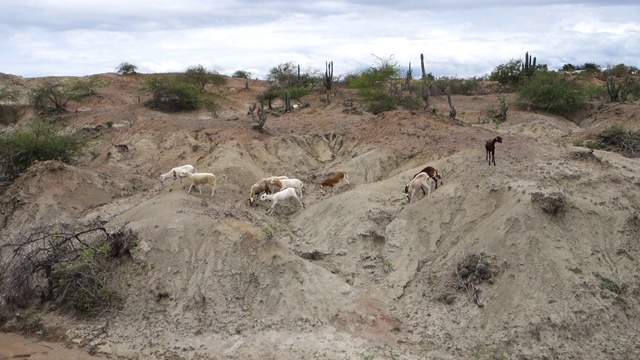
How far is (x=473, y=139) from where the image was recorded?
18625mm

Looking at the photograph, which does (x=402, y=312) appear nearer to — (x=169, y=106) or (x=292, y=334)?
(x=292, y=334)

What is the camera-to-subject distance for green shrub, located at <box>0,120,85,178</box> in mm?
19031

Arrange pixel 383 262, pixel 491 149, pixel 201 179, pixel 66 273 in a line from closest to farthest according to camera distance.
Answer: pixel 66 273 < pixel 383 262 < pixel 491 149 < pixel 201 179

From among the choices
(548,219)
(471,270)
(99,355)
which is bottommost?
(99,355)

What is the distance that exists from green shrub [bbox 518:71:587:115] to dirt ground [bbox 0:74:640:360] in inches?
498

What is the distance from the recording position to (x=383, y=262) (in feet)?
44.8

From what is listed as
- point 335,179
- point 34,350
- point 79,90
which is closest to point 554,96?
point 335,179

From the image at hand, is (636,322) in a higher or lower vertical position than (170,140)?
lower

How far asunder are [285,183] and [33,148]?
8.28 meters

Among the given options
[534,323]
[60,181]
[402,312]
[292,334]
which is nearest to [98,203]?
[60,181]

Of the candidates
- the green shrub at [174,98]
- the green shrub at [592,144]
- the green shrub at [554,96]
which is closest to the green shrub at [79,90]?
the green shrub at [174,98]

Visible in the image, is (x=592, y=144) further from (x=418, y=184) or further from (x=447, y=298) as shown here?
(x=447, y=298)

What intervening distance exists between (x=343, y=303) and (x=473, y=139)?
831cm

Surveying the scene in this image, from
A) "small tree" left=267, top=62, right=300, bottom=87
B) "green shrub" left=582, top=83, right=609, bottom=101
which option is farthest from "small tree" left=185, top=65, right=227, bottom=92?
"green shrub" left=582, top=83, right=609, bottom=101
